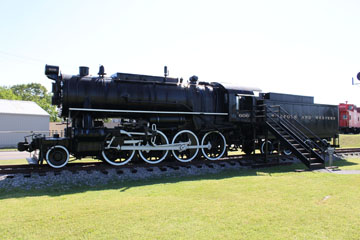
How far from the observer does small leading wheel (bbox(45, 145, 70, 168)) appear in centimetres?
934

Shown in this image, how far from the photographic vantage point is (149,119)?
11008 millimetres

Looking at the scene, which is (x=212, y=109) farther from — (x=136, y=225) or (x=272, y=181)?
(x=136, y=225)

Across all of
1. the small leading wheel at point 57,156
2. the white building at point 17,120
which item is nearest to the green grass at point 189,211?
the small leading wheel at point 57,156

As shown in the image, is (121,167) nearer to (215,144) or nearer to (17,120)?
(215,144)

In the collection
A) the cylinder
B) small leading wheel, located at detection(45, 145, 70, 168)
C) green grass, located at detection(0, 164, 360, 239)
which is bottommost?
green grass, located at detection(0, 164, 360, 239)

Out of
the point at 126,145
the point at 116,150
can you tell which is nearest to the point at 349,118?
the point at 126,145

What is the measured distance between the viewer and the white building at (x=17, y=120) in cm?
2888

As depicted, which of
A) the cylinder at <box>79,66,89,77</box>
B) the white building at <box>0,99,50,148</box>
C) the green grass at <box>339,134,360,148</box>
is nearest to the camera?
the cylinder at <box>79,66,89,77</box>

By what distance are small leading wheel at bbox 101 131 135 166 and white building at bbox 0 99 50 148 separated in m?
22.0

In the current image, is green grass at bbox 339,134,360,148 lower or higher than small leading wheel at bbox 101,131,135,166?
lower

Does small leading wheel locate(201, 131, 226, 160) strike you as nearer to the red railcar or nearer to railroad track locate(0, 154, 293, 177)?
railroad track locate(0, 154, 293, 177)

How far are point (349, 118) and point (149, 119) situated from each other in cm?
3324

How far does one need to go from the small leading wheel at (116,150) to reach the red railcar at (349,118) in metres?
32.1

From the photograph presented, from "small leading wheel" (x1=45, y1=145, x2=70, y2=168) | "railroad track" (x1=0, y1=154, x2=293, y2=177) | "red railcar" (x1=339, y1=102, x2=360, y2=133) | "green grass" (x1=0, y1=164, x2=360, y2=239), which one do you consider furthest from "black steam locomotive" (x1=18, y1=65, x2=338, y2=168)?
"red railcar" (x1=339, y1=102, x2=360, y2=133)
